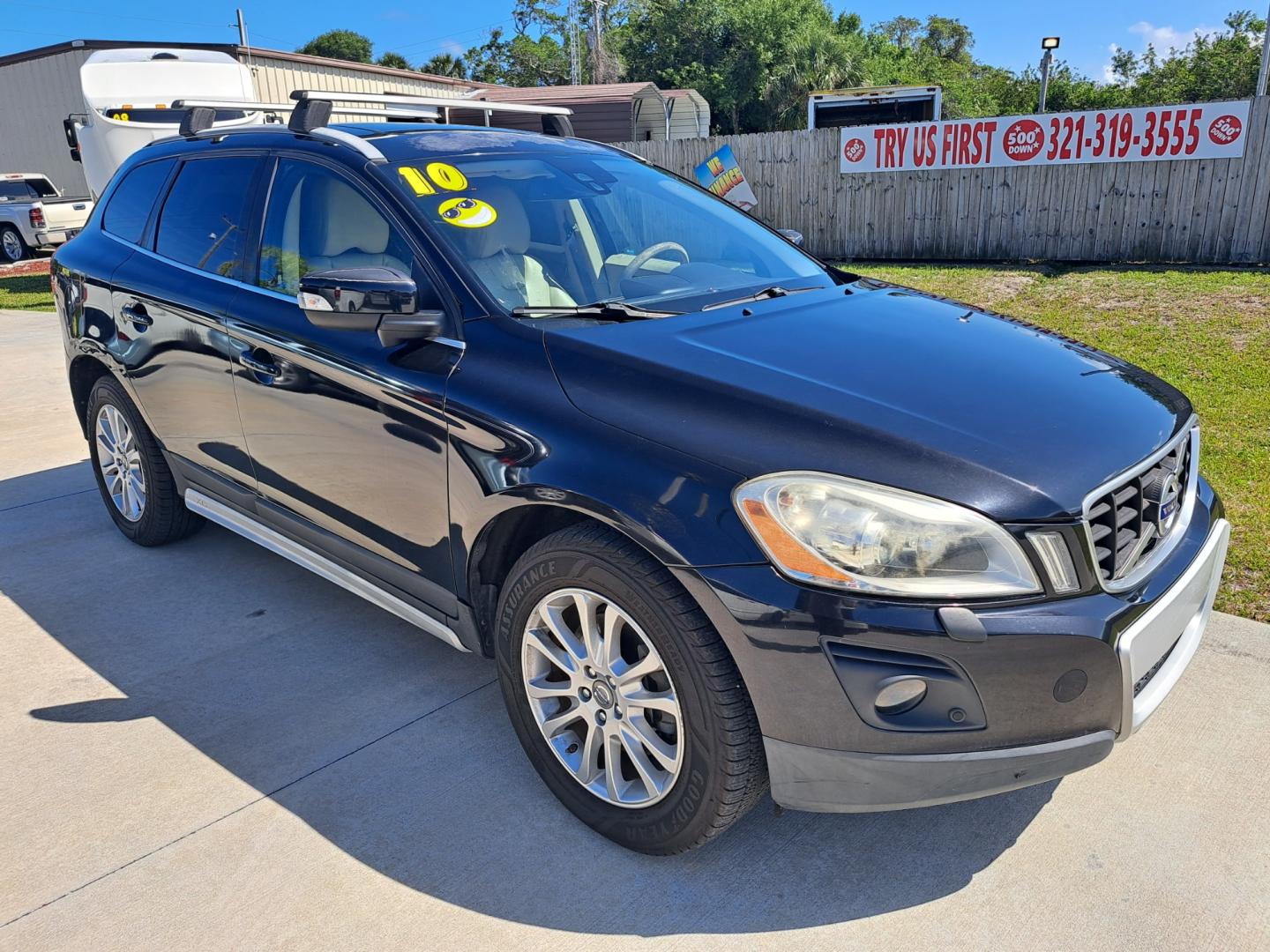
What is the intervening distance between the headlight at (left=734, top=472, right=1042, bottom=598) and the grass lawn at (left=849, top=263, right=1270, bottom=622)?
229 centimetres

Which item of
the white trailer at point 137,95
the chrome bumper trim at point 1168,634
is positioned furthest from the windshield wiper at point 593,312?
the white trailer at point 137,95

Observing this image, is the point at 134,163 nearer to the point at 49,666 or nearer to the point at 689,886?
the point at 49,666

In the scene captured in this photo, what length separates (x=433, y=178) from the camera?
10.6 feet

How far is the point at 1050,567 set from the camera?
7.06 feet

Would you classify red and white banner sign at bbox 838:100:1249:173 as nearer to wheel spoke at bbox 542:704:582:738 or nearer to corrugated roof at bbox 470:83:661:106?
wheel spoke at bbox 542:704:582:738

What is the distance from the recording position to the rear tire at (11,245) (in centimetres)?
1980

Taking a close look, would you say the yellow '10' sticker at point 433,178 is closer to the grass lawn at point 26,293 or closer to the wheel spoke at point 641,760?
the wheel spoke at point 641,760

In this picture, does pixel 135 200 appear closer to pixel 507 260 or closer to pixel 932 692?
pixel 507 260

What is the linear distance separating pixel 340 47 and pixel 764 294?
8254cm

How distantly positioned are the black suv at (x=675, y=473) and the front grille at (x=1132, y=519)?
0.4 inches

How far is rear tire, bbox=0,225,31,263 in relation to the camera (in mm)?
19797

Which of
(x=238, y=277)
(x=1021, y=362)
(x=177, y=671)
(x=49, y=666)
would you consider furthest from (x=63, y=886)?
(x=1021, y=362)

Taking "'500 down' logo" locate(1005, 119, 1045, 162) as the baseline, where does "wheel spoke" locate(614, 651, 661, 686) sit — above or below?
below

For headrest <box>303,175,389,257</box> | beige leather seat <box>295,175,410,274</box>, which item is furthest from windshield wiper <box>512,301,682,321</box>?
headrest <box>303,175,389,257</box>
